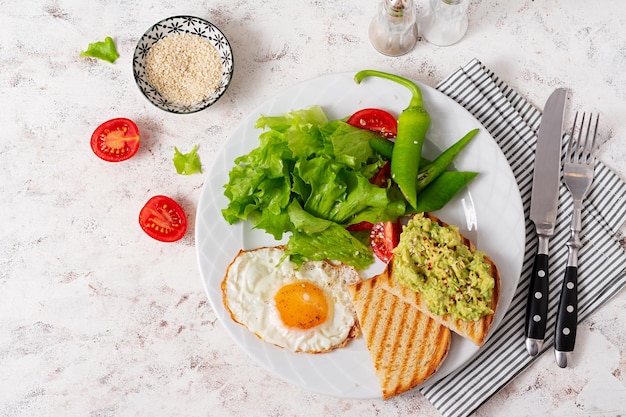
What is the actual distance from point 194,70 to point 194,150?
1.65ft

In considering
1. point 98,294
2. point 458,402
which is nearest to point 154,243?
point 98,294

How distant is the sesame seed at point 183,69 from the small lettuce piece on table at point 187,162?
323 mm

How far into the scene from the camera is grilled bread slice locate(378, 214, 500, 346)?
3.70 metres

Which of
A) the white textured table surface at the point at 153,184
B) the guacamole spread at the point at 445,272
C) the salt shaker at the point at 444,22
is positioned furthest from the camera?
the white textured table surface at the point at 153,184

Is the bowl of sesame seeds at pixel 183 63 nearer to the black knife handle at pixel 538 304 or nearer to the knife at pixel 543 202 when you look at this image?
the knife at pixel 543 202

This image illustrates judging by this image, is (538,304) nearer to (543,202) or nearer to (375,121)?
(543,202)

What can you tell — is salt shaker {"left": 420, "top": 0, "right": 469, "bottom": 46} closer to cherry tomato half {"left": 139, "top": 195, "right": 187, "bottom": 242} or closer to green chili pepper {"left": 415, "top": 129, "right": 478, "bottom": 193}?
green chili pepper {"left": 415, "top": 129, "right": 478, "bottom": 193}

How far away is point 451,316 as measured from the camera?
12.2 ft

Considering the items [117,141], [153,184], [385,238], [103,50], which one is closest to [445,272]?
[385,238]

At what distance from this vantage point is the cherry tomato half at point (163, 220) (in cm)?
423

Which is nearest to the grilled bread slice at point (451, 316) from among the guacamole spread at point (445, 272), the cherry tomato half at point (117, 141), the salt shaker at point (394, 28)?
the guacamole spread at point (445, 272)

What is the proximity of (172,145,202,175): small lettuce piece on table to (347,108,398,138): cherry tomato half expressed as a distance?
1.03 meters

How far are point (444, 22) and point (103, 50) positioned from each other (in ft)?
7.23

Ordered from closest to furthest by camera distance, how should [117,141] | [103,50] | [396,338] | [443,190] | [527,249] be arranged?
[396,338]
[443,190]
[527,249]
[117,141]
[103,50]
